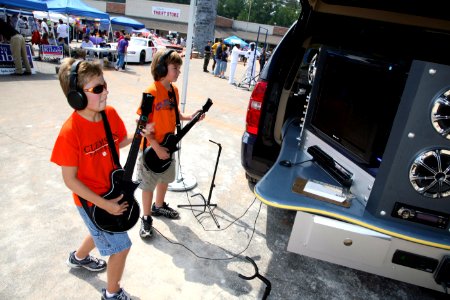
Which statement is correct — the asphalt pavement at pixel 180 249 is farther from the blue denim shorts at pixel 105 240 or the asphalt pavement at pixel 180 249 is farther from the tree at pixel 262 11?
the tree at pixel 262 11

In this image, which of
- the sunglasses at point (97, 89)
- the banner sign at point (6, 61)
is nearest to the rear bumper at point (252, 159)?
the sunglasses at point (97, 89)

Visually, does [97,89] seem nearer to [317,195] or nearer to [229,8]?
[317,195]

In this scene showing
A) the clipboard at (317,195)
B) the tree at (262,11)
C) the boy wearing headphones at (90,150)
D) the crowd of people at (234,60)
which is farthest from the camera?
the tree at (262,11)

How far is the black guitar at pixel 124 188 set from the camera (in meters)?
1.98

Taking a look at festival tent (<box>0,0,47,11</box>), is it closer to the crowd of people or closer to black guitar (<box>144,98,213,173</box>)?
the crowd of people

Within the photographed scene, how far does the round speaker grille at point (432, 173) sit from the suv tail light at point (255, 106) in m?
1.76

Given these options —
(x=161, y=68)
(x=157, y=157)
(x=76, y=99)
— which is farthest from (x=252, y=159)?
(x=76, y=99)

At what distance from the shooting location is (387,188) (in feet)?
6.46

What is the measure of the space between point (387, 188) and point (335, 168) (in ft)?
2.41

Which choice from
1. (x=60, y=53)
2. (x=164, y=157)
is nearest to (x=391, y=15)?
(x=164, y=157)

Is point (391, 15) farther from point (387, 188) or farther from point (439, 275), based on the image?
point (439, 275)

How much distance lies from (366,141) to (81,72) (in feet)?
6.91

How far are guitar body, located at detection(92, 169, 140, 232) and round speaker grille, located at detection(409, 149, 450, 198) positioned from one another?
1818 millimetres

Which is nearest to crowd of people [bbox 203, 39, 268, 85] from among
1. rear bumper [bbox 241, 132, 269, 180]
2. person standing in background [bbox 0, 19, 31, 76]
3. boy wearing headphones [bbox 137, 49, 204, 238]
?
person standing in background [bbox 0, 19, 31, 76]
